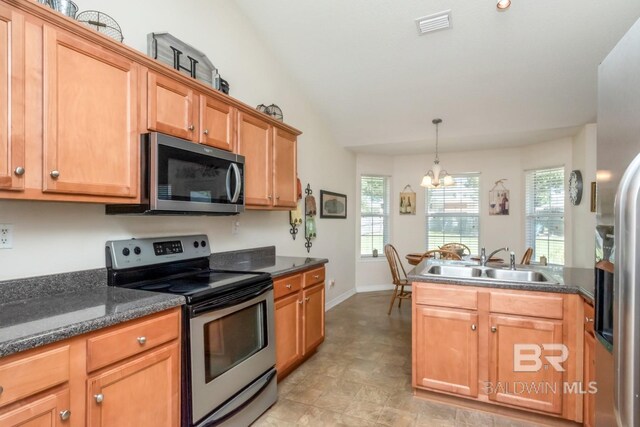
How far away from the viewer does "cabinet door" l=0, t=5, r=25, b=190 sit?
1.21m

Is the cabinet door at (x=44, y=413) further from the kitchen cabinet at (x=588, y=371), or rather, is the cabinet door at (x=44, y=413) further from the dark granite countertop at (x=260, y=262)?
the kitchen cabinet at (x=588, y=371)

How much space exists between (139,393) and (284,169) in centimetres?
202

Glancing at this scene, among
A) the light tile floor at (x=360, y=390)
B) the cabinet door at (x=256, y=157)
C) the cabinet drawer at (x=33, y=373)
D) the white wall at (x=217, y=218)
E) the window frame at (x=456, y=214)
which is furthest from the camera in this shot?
the window frame at (x=456, y=214)

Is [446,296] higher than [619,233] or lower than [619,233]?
lower

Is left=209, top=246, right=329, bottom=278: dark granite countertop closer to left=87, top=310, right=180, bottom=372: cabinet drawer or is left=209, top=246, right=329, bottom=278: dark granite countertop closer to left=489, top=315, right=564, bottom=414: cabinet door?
left=87, top=310, right=180, bottom=372: cabinet drawer

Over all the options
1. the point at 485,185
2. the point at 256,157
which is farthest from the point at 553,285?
the point at 485,185

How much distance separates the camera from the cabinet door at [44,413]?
1054 millimetres

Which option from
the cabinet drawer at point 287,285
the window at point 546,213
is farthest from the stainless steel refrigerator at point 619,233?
the window at point 546,213

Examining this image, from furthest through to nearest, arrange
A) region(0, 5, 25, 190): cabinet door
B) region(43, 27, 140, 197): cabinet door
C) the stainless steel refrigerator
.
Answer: region(43, 27, 140, 197): cabinet door
region(0, 5, 25, 190): cabinet door
the stainless steel refrigerator

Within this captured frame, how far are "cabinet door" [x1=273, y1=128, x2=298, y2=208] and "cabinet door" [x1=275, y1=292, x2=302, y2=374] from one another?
33.4 inches

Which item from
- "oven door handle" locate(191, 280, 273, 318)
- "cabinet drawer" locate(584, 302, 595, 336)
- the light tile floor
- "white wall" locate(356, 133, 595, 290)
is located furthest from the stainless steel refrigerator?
"white wall" locate(356, 133, 595, 290)

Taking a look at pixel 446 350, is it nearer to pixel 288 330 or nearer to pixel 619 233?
pixel 288 330

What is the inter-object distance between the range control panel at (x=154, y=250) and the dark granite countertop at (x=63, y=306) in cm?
11

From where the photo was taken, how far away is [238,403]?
6.26 ft
